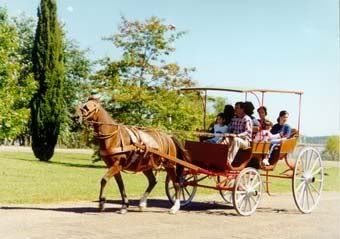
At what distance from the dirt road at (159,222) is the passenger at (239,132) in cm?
121

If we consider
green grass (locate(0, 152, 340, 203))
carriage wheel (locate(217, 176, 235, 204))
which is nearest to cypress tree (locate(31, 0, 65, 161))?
green grass (locate(0, 152, 340, 203))

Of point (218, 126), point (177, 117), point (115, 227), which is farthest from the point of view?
point (177, 117)

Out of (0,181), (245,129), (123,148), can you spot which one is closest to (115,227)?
(123,148)

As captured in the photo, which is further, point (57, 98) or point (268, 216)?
point (57, 98)

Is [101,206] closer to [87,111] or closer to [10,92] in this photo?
[87,111]

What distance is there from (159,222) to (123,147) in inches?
60.9

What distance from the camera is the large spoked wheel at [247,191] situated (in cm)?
1061

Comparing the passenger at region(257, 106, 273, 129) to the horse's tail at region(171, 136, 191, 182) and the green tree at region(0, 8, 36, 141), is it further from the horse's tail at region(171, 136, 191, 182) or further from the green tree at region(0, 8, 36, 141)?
the green tree at region(0, 8, 36, 141)

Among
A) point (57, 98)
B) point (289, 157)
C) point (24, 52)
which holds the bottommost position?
point (289, 157)

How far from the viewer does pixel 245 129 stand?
1112 centimetres

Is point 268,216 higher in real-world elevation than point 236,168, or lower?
lower

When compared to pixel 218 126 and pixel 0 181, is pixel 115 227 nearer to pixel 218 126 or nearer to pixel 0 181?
pixel 218 126

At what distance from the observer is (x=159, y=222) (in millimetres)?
9375

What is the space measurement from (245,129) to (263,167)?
974 mm
